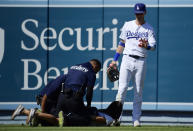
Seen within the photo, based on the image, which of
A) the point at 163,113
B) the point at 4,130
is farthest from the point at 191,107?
the point at 4,130

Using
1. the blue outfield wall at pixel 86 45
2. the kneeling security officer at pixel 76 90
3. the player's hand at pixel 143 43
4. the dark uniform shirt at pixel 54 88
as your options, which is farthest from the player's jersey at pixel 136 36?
the blue outfield wall at pixel 86 45

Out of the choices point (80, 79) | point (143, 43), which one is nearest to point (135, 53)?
point (143, 43)

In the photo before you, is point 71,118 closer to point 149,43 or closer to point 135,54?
point 135,54

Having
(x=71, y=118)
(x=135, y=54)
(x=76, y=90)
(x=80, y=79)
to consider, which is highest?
(x=135, y=54)

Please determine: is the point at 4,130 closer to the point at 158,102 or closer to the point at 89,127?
the point at 89,127

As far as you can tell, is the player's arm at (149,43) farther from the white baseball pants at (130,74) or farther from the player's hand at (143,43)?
the white baseball pants at (130,74)

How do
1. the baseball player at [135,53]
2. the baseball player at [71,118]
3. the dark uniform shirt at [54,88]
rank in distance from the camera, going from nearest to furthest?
the baseball player at [71,118], the dark uniform shirt at [54,88], the baseball player at [135,53]

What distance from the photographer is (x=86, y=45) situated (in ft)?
53.1

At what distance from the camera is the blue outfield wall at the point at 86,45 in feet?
52.5

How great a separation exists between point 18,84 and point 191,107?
3.72 metres

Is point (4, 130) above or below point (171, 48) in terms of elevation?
below

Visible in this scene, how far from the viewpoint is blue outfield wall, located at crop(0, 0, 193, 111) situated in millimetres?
16000

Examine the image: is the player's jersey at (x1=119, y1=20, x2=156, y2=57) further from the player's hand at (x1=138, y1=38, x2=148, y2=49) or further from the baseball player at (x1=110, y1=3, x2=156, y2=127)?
the player's hand at (x1=138, y1=38, x2=148, y2=49)

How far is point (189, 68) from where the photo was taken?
16.0 meters
